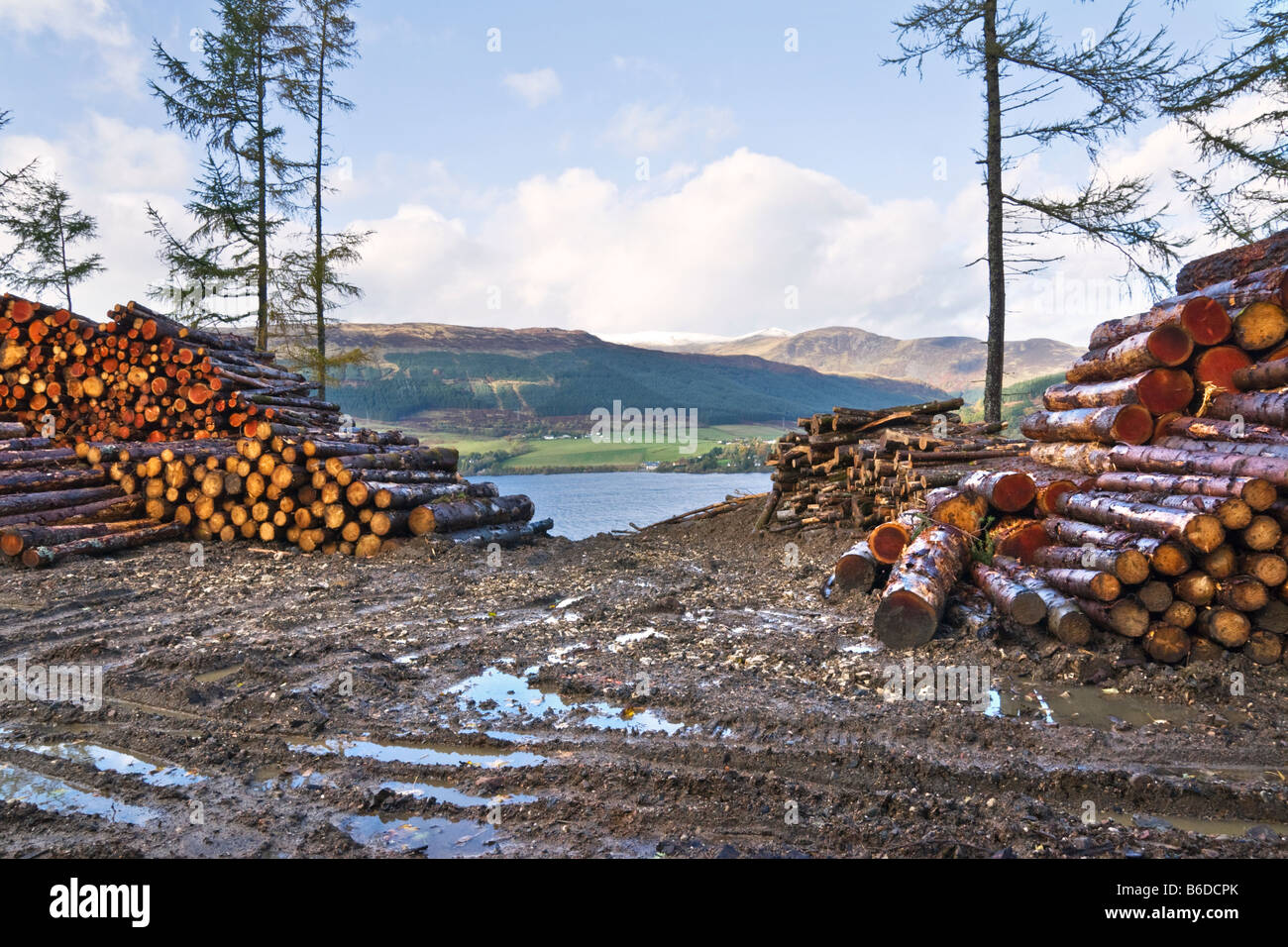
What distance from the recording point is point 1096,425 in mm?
6891

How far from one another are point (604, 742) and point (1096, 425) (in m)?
5.60

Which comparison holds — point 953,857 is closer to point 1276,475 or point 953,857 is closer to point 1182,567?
point 1182,567

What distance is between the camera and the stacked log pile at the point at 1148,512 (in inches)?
199

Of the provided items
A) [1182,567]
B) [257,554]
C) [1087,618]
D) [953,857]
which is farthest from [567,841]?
[257,554]

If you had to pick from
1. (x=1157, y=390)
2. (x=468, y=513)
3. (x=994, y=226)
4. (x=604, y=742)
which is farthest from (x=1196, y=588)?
(x=994, y=226)

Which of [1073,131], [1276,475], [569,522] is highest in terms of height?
[1073,131]

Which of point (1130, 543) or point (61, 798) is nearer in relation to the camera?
point (61, 798)

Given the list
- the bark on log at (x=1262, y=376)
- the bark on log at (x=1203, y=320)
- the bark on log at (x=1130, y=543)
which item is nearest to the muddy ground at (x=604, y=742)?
the bark on log at (x=1130, y=543)

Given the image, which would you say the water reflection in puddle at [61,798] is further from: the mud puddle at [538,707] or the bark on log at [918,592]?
the bark on log at [918,592]

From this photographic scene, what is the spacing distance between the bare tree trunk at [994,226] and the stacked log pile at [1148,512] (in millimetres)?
6425

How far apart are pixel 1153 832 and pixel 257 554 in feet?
32.3

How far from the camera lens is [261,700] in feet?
15.4

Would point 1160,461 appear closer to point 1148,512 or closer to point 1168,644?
point 1148,512

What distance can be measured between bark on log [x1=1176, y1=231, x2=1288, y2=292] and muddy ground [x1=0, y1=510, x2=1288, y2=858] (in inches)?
157
